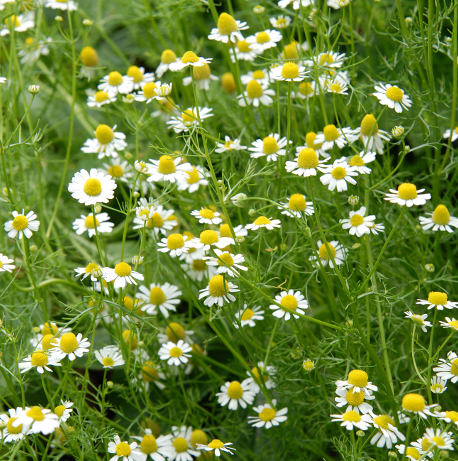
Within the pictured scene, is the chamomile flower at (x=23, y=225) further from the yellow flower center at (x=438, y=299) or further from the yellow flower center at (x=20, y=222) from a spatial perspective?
the yellow flower center at (x=438, y=299)

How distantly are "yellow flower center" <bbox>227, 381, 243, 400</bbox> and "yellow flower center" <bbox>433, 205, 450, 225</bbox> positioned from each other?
20.4 inches

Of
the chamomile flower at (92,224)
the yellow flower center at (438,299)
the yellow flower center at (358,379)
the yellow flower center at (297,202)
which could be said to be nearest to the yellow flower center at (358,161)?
the yellow flower center at (297,202)

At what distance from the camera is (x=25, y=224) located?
1.05 meters

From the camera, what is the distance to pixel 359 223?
40.3 inches

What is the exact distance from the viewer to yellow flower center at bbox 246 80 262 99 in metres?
1.26

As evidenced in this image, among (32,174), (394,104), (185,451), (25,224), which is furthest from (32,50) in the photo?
(185,451)

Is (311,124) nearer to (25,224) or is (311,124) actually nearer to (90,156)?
(25,224)

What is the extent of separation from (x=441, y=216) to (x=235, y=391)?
545 millimetres

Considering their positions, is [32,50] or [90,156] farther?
[90,156]

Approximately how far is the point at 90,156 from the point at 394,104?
1133mm

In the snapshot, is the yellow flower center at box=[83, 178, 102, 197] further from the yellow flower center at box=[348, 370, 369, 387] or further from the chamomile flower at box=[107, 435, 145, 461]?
the yellow flower center at box=[348, 370, 369, 387]

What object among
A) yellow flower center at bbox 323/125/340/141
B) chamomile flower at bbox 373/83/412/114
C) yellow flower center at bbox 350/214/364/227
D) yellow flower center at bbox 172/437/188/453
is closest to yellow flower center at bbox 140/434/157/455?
yellow flower center at bbox 172/437/188/453

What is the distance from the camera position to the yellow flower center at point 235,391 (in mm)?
1117

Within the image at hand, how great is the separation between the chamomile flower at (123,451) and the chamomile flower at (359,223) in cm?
56
